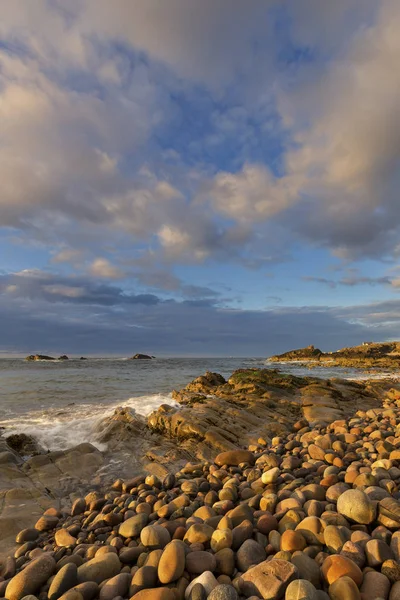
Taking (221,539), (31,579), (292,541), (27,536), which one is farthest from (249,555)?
(27,536)

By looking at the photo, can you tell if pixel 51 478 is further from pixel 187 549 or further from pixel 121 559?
pixel 187 549

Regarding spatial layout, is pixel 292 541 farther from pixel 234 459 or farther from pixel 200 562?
pixel 234 459

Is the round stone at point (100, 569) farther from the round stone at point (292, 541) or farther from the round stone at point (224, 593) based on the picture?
the round stone at point (292, 541)

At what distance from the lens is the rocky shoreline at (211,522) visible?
3.07 metres

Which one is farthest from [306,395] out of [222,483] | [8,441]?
[8,441]

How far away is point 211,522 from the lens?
4.28 metres

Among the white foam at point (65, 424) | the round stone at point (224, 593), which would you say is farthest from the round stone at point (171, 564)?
the white foam at point (65, 424)

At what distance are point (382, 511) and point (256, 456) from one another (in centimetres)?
386

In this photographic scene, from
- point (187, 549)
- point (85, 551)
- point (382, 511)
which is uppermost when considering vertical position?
point (382, 511)

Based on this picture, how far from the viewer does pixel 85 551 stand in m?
4.24

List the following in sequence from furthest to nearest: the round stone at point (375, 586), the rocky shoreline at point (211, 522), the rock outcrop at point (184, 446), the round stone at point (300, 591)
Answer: the rock outcrop at point (184, 446)
the rocky shoreline at point (211, 522)
the round stone at point (375, 586)
the round stone at point (300, 591)

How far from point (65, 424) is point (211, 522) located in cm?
1019

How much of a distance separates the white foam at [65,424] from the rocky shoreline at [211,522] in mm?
1678

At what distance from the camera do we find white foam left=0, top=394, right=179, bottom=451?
10.9 m
